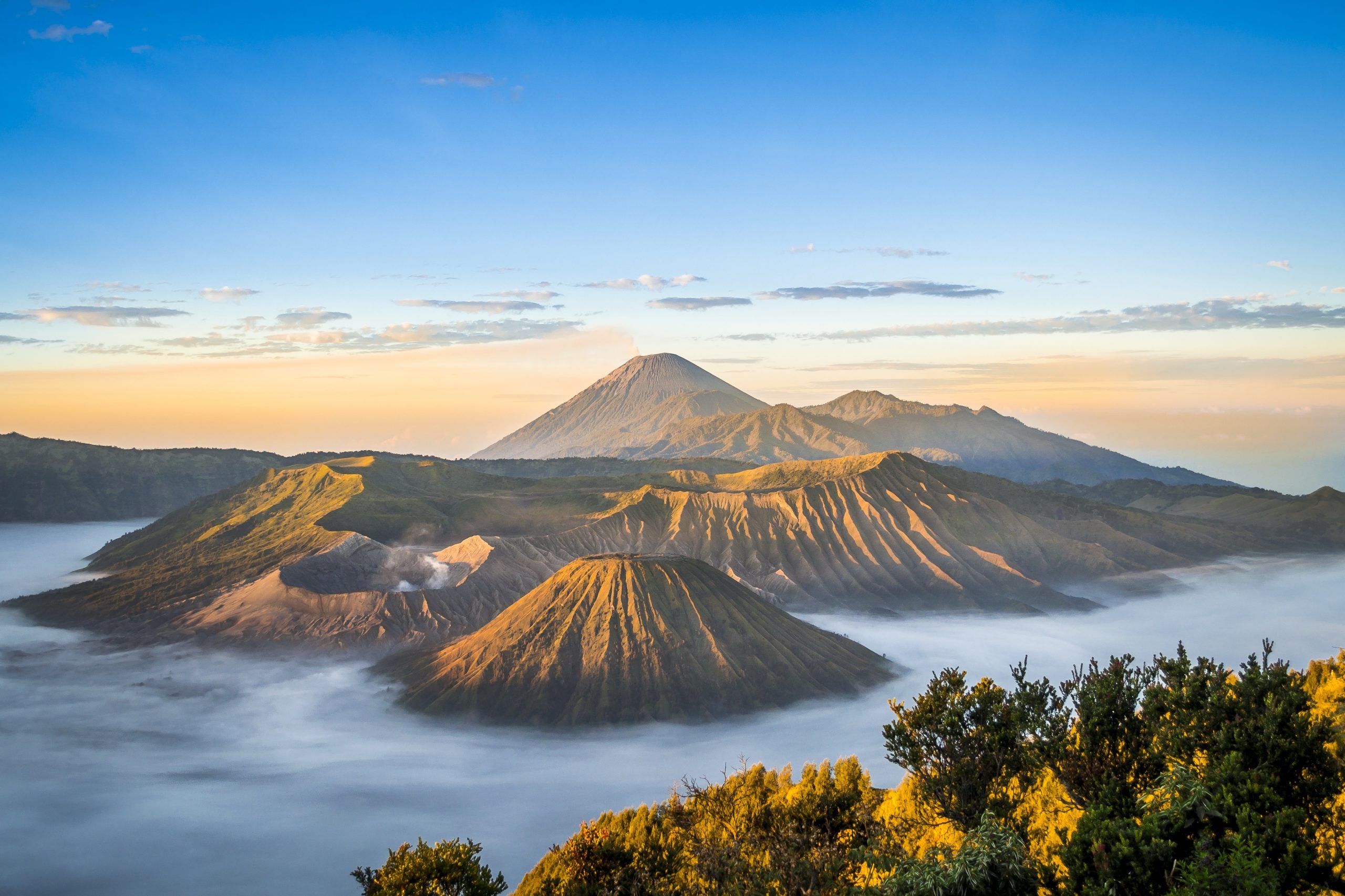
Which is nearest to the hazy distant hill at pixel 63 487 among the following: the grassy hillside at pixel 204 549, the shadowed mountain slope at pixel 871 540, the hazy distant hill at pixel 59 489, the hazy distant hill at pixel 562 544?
the hazy distant hill at pixel 59 489

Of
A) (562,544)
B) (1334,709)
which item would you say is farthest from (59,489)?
(1334,709)

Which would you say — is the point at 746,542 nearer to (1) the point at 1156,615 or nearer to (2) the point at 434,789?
(1) the point at 1156,615

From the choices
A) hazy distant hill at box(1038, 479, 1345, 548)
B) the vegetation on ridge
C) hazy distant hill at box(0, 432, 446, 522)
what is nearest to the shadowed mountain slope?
hazy distant hill at box(1038, 479, 1345, 548)

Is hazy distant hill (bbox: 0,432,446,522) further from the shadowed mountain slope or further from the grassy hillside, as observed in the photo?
the shadowed mountain slope

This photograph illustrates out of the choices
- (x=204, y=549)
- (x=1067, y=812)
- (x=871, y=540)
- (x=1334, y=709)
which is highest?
(x=1334, y=709)

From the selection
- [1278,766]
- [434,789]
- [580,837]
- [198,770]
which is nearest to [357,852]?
[434,789]

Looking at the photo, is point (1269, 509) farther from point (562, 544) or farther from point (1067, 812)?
point (1067, 812)

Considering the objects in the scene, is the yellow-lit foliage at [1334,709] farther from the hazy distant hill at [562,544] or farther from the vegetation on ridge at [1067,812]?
the hazy distant hill at [562,544]
